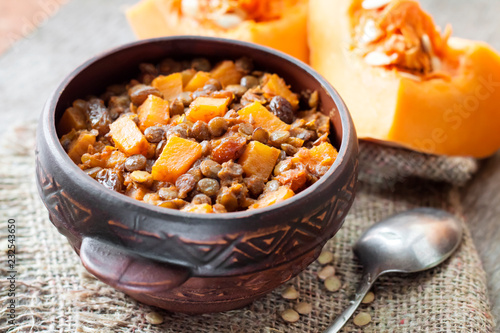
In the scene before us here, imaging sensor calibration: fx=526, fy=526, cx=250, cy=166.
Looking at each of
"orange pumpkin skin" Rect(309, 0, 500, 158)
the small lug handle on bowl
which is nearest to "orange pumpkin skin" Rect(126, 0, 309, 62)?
"orange pumpkin skin" Rect(309, 0, 500, 158)

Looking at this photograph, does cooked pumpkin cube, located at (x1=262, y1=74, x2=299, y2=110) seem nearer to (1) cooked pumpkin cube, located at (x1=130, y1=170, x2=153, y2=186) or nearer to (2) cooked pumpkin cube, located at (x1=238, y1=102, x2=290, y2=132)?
(2) cooked pumpkin cube, located at (x1=238, y1=102, x2=290, y2=132)

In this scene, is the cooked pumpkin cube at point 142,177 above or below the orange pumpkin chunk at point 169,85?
below

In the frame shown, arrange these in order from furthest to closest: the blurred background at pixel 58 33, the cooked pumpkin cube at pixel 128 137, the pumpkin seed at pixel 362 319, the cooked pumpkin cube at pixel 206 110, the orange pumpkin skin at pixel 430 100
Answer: the blurred background at pixel 58 33, the orange pumpkin skin at pixel 430 100, the pumpkin seed at pixel 362 319, the cooked pumpkin cube at pixel 206 110, the cooked pumpkin cube at pixel 128 137

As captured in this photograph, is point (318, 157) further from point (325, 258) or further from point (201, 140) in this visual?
point (325, 258)

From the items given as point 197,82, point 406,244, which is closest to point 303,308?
point 406,244

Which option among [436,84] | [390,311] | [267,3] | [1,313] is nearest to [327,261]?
[390,311]

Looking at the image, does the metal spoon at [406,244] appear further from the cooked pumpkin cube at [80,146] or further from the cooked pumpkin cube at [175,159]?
the cooked pumpkin cube at [80,146]

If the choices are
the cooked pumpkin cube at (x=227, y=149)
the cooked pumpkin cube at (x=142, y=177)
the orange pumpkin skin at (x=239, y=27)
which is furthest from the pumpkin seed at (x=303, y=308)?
the orange pumpkin skin at (x=239, y=27)
